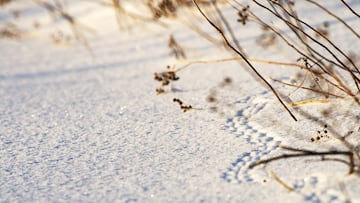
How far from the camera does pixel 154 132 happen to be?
1984 mm

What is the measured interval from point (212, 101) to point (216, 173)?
653 mm

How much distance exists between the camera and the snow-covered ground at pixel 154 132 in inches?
59.9

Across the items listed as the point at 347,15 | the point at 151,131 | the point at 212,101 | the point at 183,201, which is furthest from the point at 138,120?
the point at 347,15

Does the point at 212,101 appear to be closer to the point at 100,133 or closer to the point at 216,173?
the point at 100,133

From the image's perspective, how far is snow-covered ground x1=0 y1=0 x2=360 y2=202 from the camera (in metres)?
1.52

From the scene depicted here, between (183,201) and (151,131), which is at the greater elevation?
(151,131)

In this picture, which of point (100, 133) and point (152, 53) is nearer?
point (100, 133)

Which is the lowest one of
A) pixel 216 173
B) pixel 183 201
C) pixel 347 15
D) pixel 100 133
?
pixel 183 201

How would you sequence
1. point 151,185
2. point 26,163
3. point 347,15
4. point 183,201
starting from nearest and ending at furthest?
point 183,201
point 151,185
point 26,163
point 347,15

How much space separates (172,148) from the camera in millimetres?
1821

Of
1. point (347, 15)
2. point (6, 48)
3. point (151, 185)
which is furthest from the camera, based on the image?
point (6, 48)

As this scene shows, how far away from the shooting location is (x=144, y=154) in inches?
70.7

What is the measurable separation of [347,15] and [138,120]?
1.37 metres

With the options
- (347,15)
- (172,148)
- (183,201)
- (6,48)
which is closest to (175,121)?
(172,148)
